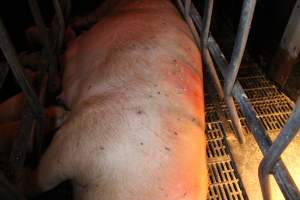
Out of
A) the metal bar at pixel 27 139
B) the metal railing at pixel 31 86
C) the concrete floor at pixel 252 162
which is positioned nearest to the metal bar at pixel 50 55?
the metal railing at pixel 31 86

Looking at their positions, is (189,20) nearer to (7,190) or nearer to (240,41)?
(240,41)

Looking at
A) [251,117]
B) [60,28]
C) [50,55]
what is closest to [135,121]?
[251,117]

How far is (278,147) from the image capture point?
1.09 metres

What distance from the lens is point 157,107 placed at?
4.82 ft

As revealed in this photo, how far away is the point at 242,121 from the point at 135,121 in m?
0.97

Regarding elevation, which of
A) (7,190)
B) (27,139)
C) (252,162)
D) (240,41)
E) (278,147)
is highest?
(240,41)

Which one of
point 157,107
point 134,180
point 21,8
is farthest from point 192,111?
point 21,8

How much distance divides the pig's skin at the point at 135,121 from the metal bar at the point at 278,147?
0.27m

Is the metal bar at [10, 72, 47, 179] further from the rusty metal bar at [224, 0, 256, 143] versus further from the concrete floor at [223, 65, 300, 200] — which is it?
the concrete floor at [223, 65, 300, 200]

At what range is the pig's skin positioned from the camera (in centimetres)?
134

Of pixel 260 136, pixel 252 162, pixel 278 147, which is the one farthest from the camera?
pixel 252 162

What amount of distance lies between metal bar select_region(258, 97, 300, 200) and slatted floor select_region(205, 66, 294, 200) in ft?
1.41

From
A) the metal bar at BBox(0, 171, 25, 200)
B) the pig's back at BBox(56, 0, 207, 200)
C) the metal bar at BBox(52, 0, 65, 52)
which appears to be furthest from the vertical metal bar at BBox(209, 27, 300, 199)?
the metal bar at BBox(52, 0, 65, 52)

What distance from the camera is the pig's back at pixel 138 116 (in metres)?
1.34
